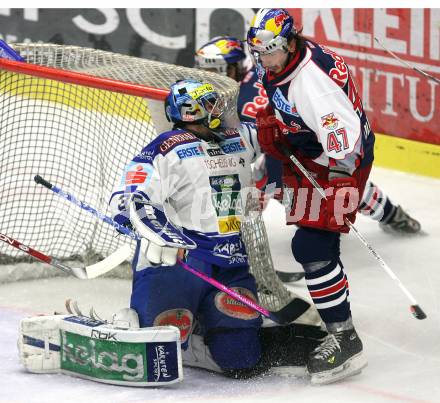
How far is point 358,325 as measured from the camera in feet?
15.0

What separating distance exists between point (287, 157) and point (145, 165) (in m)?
0.55

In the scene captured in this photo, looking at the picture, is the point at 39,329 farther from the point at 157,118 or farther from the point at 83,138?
the point at 83,138

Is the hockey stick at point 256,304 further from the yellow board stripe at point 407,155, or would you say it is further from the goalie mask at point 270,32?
the yellow board stripe at point 407,155

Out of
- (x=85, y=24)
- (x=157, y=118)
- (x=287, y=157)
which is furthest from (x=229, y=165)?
(x=85, y=24)

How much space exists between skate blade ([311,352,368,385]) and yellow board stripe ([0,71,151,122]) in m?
1.28

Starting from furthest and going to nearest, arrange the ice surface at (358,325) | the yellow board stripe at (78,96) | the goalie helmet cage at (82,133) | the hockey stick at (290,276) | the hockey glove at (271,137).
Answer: the hockey stick at (290,276)
the yellow board stripe at (78,96)
the goalie helmet cage at (82,133)
the hockey glove at (271,137)
the ice surface at (358,325)

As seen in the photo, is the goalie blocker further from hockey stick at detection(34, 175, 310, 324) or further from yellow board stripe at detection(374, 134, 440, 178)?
yellow board stripe at detection(374, 134, 440, 178)

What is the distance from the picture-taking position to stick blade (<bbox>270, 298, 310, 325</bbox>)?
173 inches

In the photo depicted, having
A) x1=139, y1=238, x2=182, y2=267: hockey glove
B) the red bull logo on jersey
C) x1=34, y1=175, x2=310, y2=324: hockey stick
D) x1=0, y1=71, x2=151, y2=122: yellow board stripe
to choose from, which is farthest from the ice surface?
the red bull logo on jersey

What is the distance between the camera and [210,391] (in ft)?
13.0

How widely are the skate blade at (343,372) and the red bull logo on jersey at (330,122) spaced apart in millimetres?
731

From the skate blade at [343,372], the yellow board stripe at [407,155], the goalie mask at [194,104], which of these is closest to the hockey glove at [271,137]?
the goalie mask at [194,104]

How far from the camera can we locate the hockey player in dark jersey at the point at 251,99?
5430 millimetres

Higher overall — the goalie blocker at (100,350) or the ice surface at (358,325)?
the goalie blocker at (100,350)
